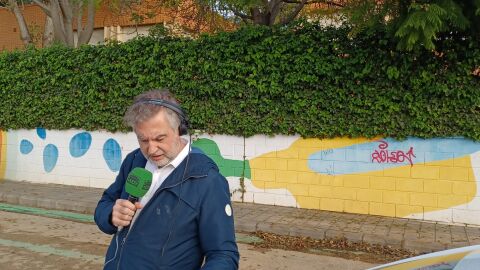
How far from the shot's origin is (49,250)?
20.9ft

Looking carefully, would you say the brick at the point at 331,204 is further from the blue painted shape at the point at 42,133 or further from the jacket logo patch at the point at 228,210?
the blue painted shape at the point at 42,133

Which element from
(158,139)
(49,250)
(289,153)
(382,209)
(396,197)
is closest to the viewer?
(158,139)

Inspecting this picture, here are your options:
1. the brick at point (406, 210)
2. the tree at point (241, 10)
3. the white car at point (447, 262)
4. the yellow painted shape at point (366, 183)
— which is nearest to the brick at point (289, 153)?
the yellow painted shape at point (366, 183)

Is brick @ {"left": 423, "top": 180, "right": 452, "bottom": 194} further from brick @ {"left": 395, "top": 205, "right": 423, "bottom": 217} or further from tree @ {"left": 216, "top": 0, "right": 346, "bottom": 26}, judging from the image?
tree @ {"left": 216, "top": 0, "right": 346, "bottom": 26}

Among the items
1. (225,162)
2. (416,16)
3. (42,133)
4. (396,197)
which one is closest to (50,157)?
(42,133)

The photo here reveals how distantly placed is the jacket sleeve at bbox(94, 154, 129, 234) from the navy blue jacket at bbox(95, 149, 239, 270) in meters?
0.20

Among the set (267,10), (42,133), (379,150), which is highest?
(267,10)

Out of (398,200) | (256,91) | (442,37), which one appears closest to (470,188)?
(398,200)

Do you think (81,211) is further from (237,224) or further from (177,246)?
(177,246)

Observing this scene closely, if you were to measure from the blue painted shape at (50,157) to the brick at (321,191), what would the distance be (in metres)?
6.12

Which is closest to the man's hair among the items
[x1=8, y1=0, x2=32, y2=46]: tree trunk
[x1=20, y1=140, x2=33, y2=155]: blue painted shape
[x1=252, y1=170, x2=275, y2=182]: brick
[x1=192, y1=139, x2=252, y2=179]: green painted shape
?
[x1=252, y1=170, x2=275, y2=182]: brick

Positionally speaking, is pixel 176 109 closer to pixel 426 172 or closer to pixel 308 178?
pixel 426 172

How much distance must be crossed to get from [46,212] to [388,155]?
20.8ft

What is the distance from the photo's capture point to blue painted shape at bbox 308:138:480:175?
24.6 feet
